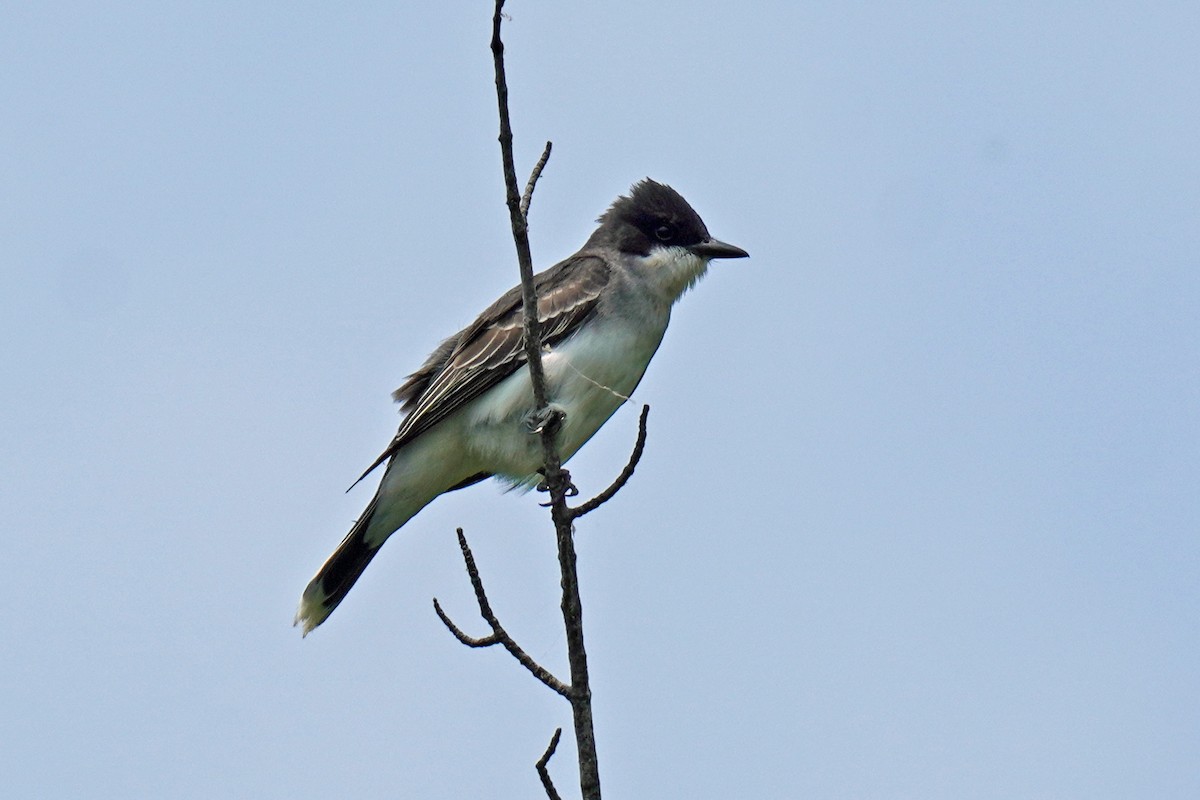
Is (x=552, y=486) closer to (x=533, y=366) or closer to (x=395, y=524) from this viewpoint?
(x=533, y=366)

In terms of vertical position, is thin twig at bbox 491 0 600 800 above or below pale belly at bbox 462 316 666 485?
below

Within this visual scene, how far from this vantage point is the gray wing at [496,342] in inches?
337

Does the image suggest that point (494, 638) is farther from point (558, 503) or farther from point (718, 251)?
point (718, 251)

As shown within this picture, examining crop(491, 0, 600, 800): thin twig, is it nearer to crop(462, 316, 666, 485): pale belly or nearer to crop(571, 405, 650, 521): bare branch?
crop(571, 405, 650, 521): bare branch

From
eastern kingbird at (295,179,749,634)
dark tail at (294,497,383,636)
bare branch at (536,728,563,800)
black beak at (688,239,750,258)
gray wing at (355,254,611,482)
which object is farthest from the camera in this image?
black beak at (688,239,750,258)

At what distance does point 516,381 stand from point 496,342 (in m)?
0.45

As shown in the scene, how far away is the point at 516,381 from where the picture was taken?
842 cm

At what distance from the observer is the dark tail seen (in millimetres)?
8875

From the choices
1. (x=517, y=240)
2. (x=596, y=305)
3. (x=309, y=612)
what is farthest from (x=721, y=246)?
(x=517, y=240)

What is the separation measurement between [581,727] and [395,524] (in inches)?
163

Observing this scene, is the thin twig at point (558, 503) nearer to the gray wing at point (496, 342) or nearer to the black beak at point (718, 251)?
the gray wing at point (496, 342)

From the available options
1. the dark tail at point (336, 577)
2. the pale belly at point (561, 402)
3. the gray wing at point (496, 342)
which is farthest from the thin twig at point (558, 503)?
the dark tail at point (336, 577)

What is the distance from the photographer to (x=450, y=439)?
8.70 meters

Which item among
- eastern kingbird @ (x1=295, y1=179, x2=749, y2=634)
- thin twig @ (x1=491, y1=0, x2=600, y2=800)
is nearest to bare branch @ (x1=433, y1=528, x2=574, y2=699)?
thin twig @ (x1=491, y1=0, x2=600, y2=800)
